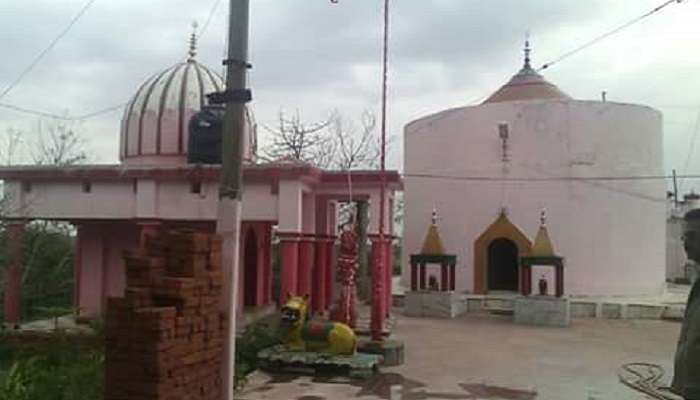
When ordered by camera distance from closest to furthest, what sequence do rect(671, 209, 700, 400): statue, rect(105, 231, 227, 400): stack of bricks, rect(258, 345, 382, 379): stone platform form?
rect(671, 209, 700, 400): statue
rect(105, 231, 227, 400): stack of bricks
rect(258, 345, 382, 379): stone platform

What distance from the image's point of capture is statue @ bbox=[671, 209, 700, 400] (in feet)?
12.3

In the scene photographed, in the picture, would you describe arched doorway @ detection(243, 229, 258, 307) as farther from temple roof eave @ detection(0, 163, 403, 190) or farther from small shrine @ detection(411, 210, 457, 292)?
small shrine @ detection(411, 210, 457, 292)

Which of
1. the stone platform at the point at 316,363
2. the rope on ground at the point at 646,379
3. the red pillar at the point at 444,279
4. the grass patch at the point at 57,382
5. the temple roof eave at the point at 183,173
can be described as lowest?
the rope on ground at the point at 646,379

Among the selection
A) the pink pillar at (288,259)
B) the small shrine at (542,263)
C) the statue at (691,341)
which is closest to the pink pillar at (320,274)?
the pink pillar at (288,259)

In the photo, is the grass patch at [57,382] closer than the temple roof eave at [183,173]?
Yes

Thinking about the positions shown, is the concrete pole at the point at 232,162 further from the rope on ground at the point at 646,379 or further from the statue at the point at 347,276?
the statue at the point at 347,276

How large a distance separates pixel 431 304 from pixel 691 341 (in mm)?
16416

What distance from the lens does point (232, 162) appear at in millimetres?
5680

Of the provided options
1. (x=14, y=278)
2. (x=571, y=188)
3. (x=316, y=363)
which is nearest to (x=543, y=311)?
(x=571, y=188)

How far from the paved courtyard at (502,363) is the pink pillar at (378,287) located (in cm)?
86

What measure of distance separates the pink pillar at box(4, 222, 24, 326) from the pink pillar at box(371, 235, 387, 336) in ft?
25.5

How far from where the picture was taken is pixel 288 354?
35.9ft

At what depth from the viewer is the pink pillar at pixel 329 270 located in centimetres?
1784

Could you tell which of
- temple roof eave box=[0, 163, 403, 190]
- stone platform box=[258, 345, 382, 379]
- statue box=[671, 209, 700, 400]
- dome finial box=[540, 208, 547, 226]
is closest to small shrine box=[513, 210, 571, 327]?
dome finial box=[540, 208, 547, 226]
